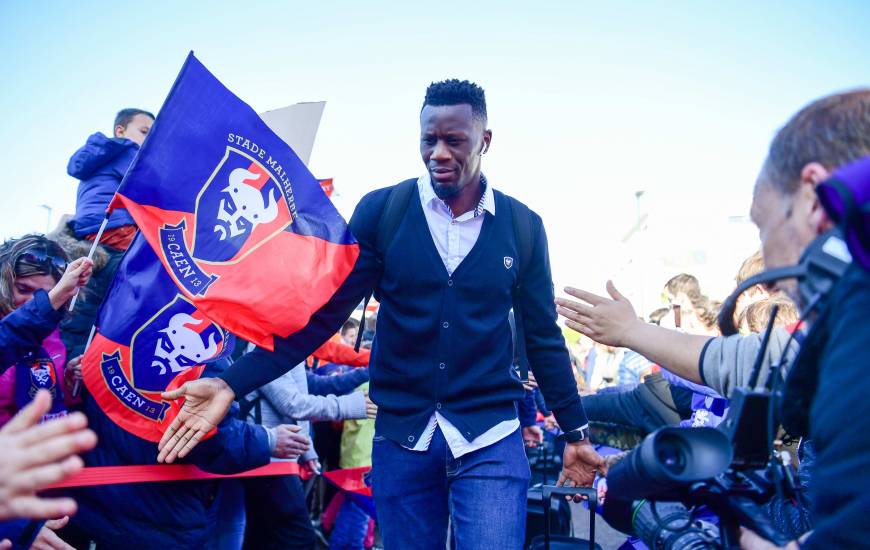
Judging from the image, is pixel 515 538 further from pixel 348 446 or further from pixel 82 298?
pixel 348 446

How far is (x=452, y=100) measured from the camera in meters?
2.91

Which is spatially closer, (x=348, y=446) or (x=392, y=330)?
(x=392, y=330)

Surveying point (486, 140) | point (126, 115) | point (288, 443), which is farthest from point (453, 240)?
point (126, 115)

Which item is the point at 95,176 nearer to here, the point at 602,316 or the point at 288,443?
the point at 288,443

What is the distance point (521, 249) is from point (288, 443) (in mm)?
1920

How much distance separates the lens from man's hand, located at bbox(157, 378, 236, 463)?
219 centimetres

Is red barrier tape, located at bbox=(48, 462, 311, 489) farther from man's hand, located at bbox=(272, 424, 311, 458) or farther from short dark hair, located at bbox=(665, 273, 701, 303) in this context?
short dark hair, located at bbox=(665, 273, 701, 303)

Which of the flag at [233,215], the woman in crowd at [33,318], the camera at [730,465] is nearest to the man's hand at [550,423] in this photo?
the flag at [233,215]

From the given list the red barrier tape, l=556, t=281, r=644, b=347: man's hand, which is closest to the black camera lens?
l=556, t=281, r=644, b=347: man's hand

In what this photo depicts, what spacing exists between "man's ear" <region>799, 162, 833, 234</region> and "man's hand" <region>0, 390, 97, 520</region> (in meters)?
1.55

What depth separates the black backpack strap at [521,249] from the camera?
2799 mm

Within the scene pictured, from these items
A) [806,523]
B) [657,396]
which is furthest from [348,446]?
[806,523]

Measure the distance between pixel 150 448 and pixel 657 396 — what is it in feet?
10.1

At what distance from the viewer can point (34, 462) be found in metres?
1.33
